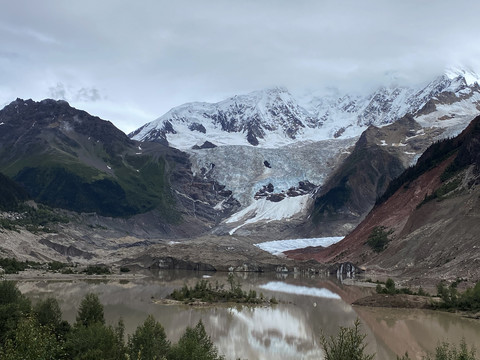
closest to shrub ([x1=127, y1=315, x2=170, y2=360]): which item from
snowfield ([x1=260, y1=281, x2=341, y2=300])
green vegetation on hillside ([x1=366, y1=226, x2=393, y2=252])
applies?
snowfield ([x1=260, y1=281, x2=341, y2=300])

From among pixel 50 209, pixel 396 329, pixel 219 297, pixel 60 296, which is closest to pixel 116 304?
pixel 60 296

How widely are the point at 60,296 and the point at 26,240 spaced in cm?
5474

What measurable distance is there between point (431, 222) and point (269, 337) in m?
56.0

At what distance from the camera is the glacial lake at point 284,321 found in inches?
1416

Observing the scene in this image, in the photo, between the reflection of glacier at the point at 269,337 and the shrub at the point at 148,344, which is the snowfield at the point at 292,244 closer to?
the reflection of glacier at the point at 269,337

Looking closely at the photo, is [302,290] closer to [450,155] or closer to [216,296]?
[216,296]

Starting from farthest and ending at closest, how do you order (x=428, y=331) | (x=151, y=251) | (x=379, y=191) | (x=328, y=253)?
(x=379, y=191), (x=328, y=253), (x=151, y=251), (x=428, y=331)

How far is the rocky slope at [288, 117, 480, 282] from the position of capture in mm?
72688

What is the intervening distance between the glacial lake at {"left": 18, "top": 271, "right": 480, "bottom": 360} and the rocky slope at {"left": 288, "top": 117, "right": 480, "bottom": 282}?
13971 mm

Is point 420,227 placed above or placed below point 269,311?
above

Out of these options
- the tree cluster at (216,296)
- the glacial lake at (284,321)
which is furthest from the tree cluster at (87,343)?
the tree cluster at (216,296)

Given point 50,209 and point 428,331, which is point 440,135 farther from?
point 428,331

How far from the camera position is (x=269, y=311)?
53531mm

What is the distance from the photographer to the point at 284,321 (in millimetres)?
47438
